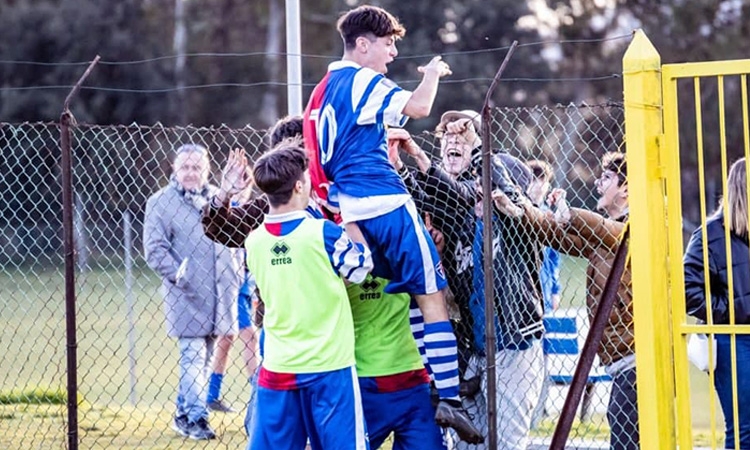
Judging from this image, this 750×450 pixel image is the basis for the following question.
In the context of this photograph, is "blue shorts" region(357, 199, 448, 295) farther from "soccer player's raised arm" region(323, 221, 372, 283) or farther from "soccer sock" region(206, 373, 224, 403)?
"soccer sock" region(206, 373, 224, 403)

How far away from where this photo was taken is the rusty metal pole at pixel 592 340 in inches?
208

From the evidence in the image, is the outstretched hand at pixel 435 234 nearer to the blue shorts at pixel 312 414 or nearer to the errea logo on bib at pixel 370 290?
the errea logo on bib at pixel 370 290

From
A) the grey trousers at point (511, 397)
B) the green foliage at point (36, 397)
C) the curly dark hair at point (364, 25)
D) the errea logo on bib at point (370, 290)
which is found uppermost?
the curly dark hair at point (364, 25)

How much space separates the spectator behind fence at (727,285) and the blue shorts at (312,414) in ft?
5.83

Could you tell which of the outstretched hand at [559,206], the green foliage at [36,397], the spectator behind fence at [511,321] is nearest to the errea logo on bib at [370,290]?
the spectator behind fence at [511,321]

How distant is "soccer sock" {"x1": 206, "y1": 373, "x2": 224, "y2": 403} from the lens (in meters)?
9.29

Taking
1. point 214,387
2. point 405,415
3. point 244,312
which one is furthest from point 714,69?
point 214,387

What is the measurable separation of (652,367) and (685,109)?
109ft

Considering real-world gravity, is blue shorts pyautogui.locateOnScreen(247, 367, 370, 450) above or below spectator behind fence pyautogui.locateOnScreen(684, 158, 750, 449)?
below

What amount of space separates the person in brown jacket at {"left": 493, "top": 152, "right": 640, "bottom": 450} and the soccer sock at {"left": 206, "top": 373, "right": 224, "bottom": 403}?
380cm

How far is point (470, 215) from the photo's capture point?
6129mm

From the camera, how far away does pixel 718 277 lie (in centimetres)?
591

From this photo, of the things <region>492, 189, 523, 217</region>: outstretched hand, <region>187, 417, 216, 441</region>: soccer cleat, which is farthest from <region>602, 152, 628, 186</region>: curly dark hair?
<region>187, 417, 216, 441</region>: soccer cleat

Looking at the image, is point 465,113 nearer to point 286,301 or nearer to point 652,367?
point 286,301
